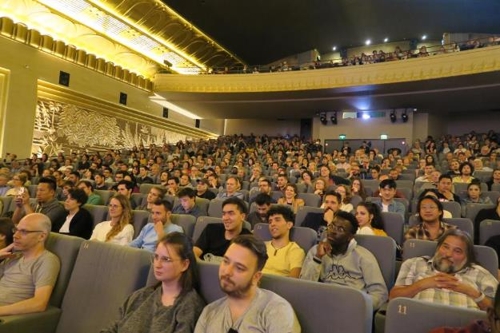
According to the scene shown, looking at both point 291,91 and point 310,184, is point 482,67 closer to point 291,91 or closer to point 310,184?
point 291,91

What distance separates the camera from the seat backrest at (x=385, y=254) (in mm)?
1828

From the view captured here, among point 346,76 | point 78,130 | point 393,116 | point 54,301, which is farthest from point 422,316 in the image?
point 393,116

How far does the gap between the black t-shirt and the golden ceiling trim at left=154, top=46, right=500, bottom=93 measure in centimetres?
799

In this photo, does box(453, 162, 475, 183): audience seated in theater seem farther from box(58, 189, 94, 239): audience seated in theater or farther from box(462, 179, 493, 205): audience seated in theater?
box(58, 189, 94, 239): audience seated in theater

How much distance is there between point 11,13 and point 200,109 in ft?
20.1

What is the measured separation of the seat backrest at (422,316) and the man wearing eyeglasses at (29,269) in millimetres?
1405

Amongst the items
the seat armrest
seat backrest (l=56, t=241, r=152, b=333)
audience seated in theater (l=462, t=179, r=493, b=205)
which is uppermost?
audience seated in theater (l=462, t=179, r=493, b=205)

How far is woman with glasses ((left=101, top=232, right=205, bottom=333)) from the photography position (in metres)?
1.25

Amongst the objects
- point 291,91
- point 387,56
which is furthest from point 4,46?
point 387,56

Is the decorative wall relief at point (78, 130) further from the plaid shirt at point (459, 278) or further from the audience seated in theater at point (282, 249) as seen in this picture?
the plaid shirt at point (459, 278)

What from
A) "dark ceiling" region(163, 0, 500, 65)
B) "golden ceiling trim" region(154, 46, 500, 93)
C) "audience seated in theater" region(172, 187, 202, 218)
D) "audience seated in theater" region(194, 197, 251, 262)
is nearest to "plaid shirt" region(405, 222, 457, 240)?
"audience seated in theater" region(194, 197, 251, 262)

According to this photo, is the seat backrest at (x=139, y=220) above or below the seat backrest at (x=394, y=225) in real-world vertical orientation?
below

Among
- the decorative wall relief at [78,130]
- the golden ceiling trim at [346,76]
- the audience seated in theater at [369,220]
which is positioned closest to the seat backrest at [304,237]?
the audience seated in theater at [369,220]

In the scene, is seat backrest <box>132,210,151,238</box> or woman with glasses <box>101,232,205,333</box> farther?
seat backrest <box>132,210,151,238</box>
